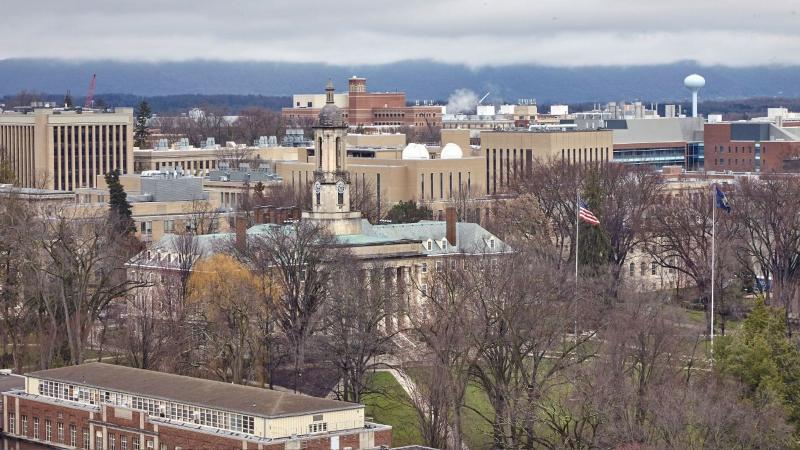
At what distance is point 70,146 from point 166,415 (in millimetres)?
105503

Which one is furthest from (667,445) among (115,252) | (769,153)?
(769,153)

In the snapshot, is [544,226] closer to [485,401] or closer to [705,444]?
[485,401]

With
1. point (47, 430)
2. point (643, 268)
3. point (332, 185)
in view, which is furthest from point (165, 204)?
point (47, 430)

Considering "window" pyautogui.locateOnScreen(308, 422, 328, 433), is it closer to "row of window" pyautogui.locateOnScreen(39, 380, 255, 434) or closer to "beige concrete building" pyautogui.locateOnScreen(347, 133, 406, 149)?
"row of window" pyautogui.locateOnScreen(39, 380, 255, 434)

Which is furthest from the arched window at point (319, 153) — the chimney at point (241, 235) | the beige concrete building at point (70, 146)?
the beige concrete building at point (70, 146)

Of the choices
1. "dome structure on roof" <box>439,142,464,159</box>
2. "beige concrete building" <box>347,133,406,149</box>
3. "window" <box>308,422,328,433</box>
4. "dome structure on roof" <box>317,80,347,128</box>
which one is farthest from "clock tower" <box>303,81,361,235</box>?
"beige concrete building" <box>347,133,406,149</box>

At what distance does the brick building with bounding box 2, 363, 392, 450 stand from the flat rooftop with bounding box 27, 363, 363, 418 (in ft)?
0.11

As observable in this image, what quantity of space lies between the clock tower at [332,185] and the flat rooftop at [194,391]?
32.0m

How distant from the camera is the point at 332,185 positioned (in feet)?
365

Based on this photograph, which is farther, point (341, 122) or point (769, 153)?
point (769, 153)

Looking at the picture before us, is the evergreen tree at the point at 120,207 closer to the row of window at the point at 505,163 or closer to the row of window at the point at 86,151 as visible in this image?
the row of window at the point at 505,163

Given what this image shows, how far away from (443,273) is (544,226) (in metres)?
29.0

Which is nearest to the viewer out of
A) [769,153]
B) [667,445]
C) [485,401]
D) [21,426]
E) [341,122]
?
[667,445]

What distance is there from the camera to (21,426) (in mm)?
78625
